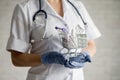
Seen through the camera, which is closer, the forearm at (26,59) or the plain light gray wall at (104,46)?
the forearm at (26,59)

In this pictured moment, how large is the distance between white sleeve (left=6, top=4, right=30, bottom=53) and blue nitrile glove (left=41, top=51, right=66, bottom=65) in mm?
136

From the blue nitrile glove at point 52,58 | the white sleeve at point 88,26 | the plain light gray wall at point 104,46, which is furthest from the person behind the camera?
the plain light gray wall at point 104,46

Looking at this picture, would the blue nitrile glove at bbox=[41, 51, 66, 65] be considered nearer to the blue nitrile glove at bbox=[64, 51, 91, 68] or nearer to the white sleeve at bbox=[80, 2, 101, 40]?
the blue nitrile glove at bbox=[64, 51, 91, 68]

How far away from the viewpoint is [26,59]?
3.69 feet

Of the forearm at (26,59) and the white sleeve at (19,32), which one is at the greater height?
the white sleeve at (19,32)

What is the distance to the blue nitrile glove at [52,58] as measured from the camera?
1043 millimetres

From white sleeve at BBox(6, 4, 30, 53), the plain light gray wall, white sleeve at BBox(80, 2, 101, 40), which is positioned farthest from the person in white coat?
the plain light gray wall

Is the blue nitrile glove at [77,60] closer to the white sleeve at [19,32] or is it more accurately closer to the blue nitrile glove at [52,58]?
the blue nitrile glove at [52,58]

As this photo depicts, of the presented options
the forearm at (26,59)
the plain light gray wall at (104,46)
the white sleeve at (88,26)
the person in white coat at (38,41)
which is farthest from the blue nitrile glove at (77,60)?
the plain light gray wall at (104,46)

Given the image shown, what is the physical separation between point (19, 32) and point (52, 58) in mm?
212

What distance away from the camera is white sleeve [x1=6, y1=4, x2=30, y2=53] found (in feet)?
3.68

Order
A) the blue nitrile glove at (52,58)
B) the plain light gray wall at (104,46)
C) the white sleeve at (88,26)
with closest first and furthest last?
the blue nitrile glove at (52,58) → the white sleeve at (88,26) → the plain light gray wall at (104,46)

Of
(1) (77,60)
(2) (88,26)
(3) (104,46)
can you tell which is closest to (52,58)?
(1) (77,60)

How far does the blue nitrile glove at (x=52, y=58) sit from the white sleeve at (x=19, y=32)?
0.14 metres
